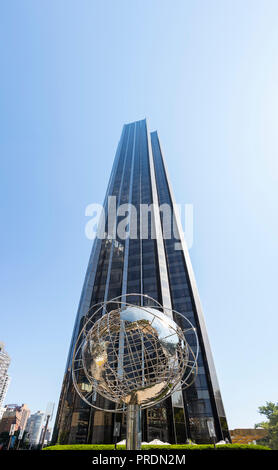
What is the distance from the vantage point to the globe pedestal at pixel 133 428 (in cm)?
596

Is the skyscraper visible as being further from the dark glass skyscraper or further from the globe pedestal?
the globe pedestal

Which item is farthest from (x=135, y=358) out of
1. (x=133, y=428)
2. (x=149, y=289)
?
(x=149, y=289)

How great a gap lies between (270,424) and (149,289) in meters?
33.7

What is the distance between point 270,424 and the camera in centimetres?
4084

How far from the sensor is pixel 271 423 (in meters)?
40.8

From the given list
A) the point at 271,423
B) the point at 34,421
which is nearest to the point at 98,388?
the point at 271,423

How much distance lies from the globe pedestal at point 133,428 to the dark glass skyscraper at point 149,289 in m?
22.1

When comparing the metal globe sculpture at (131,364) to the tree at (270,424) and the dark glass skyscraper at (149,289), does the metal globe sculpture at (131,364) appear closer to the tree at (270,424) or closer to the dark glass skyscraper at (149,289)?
the dark glass skyscraper at (149,289)

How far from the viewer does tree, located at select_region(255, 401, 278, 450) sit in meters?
37.6

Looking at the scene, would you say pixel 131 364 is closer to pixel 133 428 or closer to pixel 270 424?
pixel 133 428

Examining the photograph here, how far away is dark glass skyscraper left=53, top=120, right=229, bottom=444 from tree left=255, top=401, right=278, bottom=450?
22.1 meters

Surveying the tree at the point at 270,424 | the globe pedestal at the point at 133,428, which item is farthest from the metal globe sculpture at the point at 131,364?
the tree at the point at 270,424

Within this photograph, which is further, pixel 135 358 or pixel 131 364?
pixel 131 364
